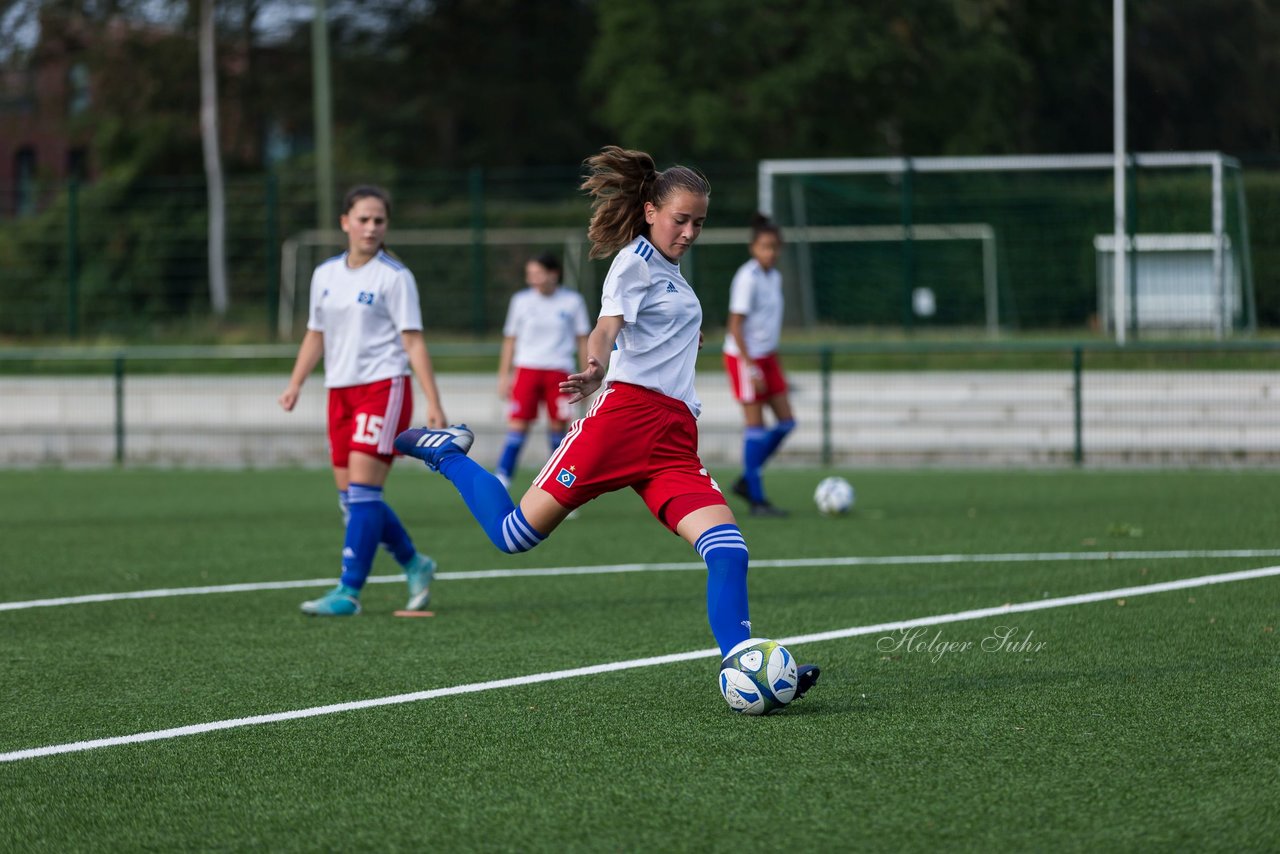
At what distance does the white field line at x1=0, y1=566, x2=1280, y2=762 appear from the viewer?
533cm

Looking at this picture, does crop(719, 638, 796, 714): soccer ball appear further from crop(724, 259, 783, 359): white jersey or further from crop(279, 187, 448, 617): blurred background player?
crop(724, 259, 783, 359): white jersey

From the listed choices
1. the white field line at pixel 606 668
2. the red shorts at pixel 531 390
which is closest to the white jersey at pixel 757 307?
the red shorts at pixel 531 390

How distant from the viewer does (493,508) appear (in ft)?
20.2

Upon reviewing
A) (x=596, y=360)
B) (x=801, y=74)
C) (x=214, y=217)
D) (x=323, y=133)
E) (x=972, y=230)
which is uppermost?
(x=801, y=74)

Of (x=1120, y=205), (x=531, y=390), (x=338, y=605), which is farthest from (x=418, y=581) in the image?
(x=1120, y=205)

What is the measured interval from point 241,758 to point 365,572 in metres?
2.99

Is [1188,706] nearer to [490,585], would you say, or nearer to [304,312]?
[490,585]

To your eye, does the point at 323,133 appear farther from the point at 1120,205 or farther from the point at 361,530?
the point at 361,530

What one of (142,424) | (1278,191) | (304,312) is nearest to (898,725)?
(142,424)

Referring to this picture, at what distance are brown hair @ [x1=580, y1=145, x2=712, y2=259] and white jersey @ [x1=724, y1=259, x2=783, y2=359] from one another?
6.32m

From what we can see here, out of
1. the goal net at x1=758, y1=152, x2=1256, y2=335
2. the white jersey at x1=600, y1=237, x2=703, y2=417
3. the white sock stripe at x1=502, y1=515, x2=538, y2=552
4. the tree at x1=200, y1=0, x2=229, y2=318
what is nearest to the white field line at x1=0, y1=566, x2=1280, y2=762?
the white sock stripe at x1=502, y1=515, x2=538, y2=552

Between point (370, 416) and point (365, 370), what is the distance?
231 millimetres

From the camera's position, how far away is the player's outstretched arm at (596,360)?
5508 mm

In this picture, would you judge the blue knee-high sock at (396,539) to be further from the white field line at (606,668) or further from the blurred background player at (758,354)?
the blurred background player at (758,354)
